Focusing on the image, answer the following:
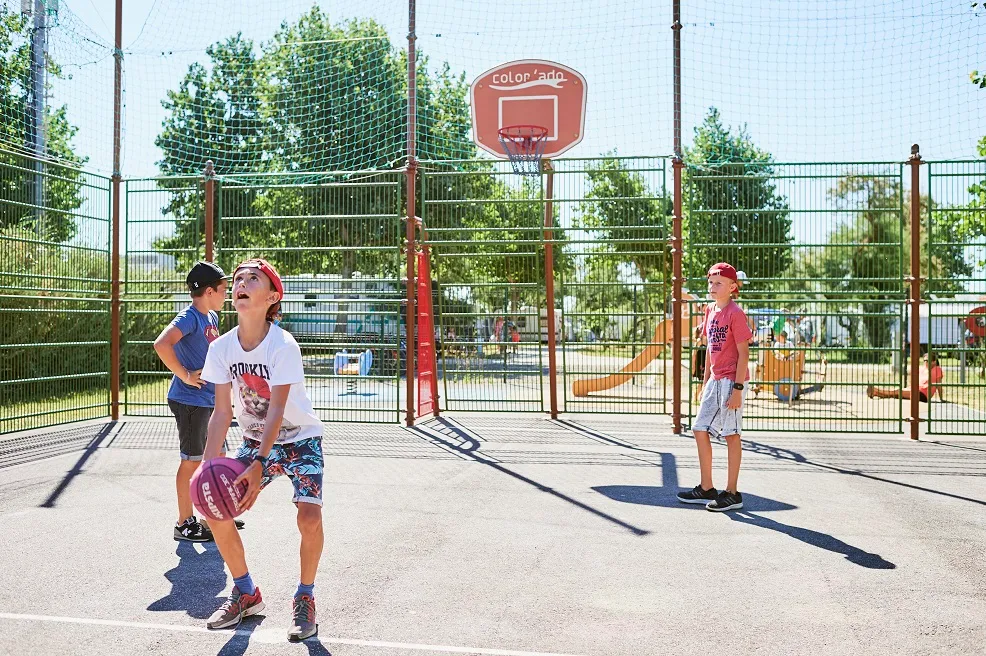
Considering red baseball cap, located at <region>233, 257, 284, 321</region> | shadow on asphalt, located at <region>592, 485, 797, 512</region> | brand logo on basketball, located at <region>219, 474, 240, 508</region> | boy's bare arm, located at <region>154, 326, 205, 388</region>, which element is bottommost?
shadow on asphalt, located at <region>592, 485, 797, 512</region>

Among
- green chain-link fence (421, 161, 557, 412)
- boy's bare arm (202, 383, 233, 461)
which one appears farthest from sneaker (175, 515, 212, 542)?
green chain-link fence (421, 161, 557, 412)

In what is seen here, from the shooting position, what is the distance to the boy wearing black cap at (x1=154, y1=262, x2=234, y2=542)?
20.2 feet

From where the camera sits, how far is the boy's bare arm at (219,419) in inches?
175

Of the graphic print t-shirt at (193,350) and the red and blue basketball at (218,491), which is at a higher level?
the graphic print t-shirt at (193,350)

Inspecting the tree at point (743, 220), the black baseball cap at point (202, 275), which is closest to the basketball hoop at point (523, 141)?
the tree at point (743, 220)

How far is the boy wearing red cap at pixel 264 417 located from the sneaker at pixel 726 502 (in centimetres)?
381

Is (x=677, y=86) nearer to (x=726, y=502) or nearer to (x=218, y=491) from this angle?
(x=726, y=502)

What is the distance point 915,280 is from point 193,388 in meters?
8.99

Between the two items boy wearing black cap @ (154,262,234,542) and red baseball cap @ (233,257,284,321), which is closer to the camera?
red baseball cap @ (233,257,284,321)

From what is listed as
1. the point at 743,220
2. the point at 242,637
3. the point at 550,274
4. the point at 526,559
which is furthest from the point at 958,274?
the point at 242,637

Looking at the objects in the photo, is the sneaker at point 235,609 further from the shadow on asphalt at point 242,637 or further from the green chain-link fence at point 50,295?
the green chain-link fence at point 50,295

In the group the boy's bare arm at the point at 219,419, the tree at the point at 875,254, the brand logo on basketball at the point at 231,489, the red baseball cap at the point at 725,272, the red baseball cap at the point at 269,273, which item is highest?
the tree at the point at 875,254

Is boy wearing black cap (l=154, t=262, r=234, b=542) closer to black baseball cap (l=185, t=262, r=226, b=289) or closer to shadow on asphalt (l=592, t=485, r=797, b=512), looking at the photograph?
black baseball cap (l=185, t=262, r=226, b=289)

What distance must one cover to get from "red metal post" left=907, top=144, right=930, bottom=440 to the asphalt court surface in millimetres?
1524
